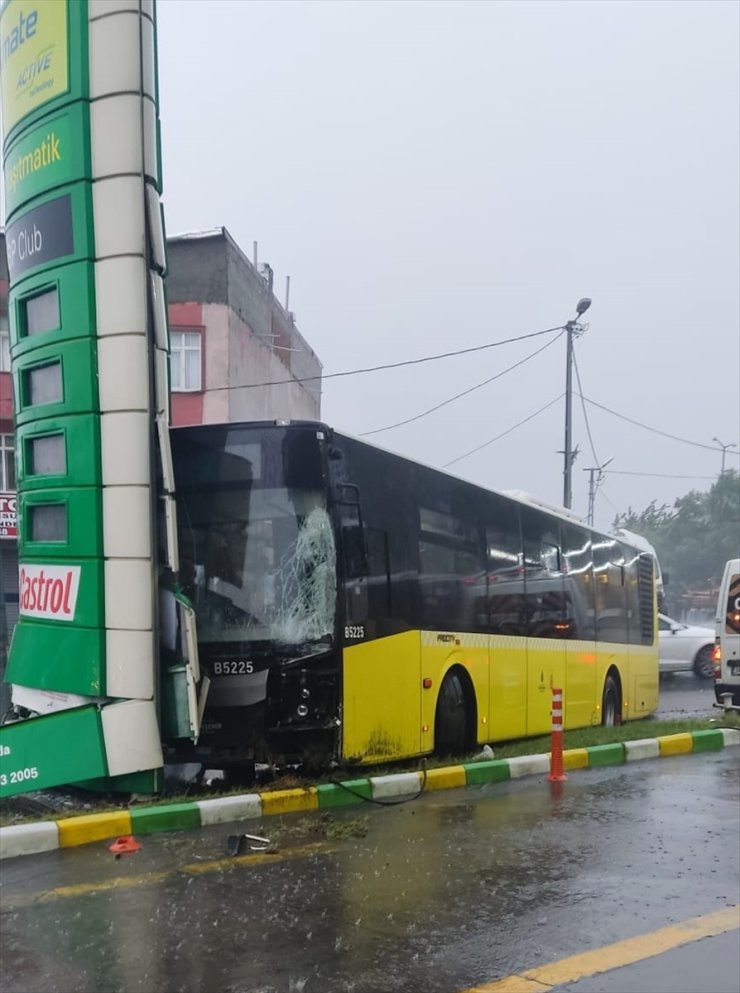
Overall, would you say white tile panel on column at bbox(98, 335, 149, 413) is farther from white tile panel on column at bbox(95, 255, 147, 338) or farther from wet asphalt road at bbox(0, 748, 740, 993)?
wet asphalt road at bbox(0, 748, 740, 993)

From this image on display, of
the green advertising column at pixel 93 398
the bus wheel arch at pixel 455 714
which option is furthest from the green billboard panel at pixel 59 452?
the bus wheel arch at pixel 455 714

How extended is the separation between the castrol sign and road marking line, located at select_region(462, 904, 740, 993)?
4.95m

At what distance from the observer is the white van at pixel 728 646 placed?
14.5 metres

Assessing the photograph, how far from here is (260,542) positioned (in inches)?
339

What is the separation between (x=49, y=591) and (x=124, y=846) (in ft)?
8.24

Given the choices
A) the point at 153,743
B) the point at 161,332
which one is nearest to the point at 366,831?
the point at 153,743

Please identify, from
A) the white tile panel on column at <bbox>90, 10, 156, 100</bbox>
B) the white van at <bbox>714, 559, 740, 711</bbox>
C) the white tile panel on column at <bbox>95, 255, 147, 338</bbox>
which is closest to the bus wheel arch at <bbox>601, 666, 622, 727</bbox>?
the white van at <bbox>714, 559, 740, 711</bbox>

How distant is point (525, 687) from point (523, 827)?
5037 millimetres

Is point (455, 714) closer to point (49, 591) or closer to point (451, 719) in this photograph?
point (451, 719)

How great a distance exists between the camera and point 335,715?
8.42m

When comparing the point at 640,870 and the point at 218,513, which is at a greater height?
the point at 218,513

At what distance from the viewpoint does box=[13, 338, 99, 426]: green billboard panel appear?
8117mm

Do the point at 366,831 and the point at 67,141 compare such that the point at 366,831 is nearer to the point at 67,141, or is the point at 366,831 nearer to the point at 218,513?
the point at 218,513

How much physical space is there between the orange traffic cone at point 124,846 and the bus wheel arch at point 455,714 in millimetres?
3973
